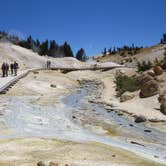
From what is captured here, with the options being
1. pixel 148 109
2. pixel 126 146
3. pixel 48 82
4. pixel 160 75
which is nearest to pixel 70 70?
pixel 48 82

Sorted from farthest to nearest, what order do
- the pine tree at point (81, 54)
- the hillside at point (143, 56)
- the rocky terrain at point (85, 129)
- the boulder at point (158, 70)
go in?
the pine tree at point (81, 54), the hillside at point (143, 56), the boulder at point (158, 70), the rocky terrain at point (85, 129)

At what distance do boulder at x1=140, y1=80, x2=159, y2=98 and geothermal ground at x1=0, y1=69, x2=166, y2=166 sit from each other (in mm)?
971

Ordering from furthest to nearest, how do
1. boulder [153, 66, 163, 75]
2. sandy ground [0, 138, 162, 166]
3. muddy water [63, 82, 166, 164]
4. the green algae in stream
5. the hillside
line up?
the hillside < boulder [153, 66, 163, 75] < the green algae in stream < muddy water [63, 82, 166, 164] < sandy ground [0, 138, 162, 166]

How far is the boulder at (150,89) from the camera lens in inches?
1055

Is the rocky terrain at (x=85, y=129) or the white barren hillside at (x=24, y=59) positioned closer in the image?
the rocky terrain at (x=85, y=129)

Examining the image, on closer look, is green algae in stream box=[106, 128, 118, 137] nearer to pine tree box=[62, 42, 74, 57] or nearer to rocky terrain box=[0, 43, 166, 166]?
rocky terrain box=[0, 43, 166, 166]

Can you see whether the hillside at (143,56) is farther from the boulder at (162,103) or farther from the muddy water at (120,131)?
the muddy water at (120,131)

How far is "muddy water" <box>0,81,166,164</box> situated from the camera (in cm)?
1517

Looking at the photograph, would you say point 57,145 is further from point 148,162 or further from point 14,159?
point 148,162

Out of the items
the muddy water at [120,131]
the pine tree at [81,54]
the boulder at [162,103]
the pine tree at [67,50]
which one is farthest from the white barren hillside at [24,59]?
the boulder at [162,103]

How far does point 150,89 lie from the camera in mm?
27094

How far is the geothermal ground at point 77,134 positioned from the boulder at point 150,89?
97 centimetres

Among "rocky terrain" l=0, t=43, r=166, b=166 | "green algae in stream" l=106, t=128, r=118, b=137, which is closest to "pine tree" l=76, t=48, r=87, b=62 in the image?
"rocky terrain" l=0, t=43, r=166, b=166

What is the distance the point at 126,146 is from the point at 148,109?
9.38m
